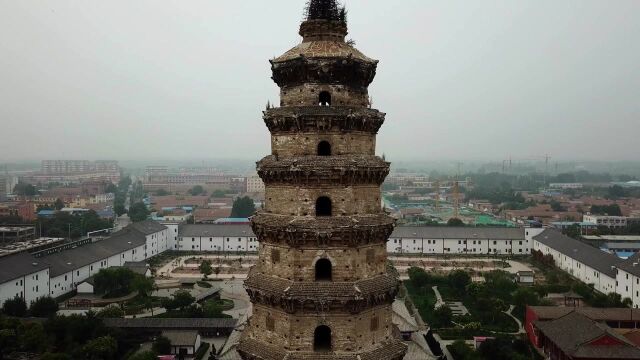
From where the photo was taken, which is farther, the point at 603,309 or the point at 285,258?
the point at 603,309

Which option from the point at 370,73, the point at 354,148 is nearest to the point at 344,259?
the point at 354,148

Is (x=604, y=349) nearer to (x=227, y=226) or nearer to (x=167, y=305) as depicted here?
(x=167, y=305)

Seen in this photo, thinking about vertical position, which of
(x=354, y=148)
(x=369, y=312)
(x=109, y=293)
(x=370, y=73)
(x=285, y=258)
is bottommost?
A: (x=109, y=293)

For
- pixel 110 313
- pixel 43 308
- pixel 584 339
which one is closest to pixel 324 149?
pixel 584 339

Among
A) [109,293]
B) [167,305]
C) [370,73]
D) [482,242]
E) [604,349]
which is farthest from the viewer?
[482,242]

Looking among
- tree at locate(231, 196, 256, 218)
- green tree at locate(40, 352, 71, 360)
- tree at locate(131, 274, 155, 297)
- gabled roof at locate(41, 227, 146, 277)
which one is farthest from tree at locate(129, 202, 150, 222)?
green tree at locate(40, 352, 71, 360)

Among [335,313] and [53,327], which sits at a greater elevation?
[335,313]

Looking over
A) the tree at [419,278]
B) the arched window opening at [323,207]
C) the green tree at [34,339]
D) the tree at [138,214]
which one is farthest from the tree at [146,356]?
the tree at [138,214]
